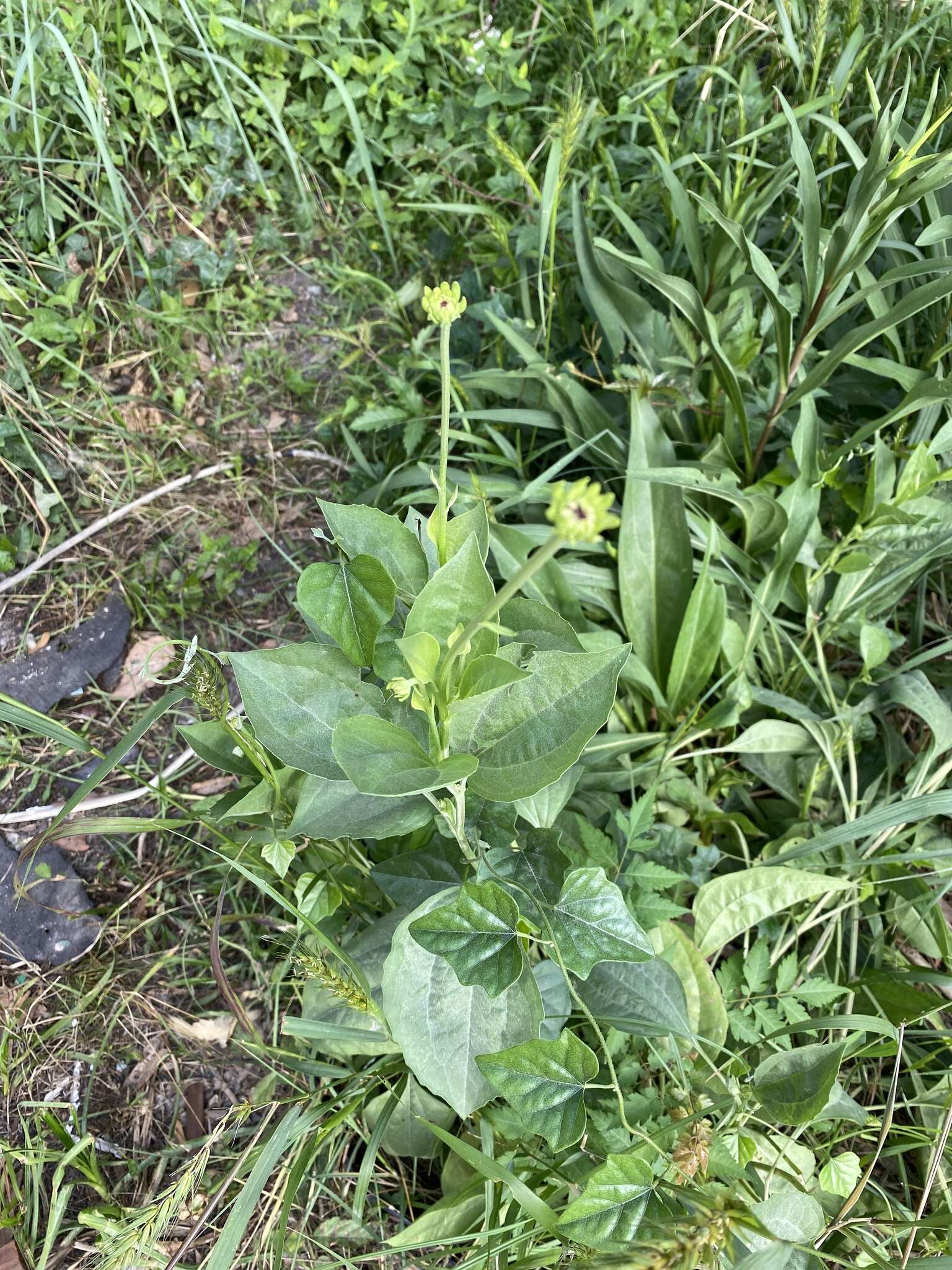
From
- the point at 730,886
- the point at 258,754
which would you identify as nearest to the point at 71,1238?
the point at 258,754

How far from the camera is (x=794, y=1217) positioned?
0.91m

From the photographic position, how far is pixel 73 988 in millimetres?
1598

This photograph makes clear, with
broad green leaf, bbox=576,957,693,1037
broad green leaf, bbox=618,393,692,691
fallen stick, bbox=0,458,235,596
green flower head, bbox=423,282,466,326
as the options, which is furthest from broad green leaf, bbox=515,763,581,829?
fallen stick, bbox=0,458,235,596

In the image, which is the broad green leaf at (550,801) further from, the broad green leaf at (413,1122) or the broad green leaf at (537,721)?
the broad green leaf at (413,1122)

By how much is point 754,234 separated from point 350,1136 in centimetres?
188

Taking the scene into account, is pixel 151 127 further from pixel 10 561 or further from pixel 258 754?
pixel 258 754

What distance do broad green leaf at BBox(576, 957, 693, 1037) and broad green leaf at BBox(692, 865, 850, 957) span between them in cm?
19

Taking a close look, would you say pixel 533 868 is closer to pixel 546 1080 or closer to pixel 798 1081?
pixel 546 1080

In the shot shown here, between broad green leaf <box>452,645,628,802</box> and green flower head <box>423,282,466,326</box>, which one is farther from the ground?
green flower head <box>423,282,466,326</box>

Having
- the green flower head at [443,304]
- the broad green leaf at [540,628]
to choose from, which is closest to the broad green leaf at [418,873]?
the broad green leaf at [540,628]

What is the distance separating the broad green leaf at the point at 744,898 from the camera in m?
1.32

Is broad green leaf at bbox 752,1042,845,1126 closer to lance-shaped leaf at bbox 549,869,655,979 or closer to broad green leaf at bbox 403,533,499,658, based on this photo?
lance-shaped leaf at bbox 549,869,655,979

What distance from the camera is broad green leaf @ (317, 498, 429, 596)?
0.96 meters

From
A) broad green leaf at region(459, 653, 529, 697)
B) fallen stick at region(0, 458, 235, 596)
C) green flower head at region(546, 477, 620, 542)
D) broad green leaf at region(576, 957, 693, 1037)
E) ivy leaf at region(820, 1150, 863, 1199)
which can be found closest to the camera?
green flower head at region(546, 477, 620, 542)
